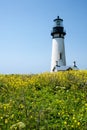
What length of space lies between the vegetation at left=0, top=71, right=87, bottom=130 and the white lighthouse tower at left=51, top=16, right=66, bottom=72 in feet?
129

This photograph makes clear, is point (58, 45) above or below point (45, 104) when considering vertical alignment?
above

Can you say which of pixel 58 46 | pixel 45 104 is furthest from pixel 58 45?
pixel 45 104

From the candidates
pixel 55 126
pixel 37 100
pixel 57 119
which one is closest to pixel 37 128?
pixel 55 126

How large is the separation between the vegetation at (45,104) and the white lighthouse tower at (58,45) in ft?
129

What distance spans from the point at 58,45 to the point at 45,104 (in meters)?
46.2

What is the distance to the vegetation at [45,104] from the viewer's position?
8.95 metres

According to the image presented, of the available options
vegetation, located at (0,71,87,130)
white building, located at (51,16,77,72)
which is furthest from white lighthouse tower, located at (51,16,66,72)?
vegetation, located at (0,71,87,130)

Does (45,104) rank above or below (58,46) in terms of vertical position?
below

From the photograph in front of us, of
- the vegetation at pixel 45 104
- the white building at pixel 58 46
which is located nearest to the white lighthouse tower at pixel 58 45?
the white building at pixel 58 46

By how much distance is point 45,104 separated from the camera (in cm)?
1168

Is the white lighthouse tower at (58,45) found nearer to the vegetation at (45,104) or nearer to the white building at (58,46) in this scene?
the white building at (58,46)

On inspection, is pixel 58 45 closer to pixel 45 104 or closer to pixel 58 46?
pixel 58 46

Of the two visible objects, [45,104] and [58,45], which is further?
[58,45]

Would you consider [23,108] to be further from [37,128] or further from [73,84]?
[73,84]
